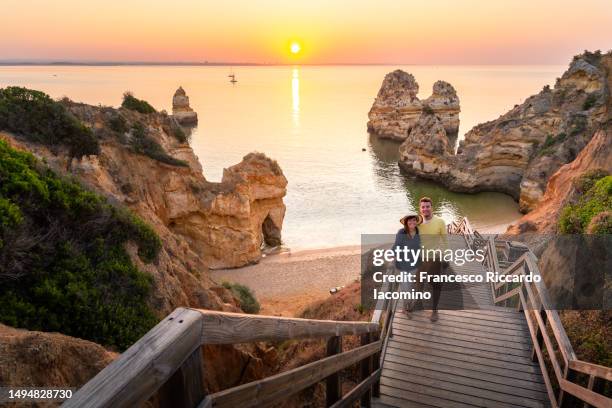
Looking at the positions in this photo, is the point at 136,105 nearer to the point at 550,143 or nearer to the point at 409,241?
the point at 409,241

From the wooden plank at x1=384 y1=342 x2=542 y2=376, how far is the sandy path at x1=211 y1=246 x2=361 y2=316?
11.4m

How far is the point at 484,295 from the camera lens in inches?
358

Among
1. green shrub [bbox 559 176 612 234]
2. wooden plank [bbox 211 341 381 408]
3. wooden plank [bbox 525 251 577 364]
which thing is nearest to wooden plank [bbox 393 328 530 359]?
wooden plank [bbox 525 251 577 364]

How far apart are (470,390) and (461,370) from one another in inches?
17.4

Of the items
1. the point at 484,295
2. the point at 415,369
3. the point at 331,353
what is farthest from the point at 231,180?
the point at 331,353

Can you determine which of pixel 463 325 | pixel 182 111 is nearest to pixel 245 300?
pixel 463 325

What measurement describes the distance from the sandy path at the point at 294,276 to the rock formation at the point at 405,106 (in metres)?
53.0

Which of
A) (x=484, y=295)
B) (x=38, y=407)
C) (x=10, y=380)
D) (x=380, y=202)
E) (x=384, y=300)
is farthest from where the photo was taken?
(x=380, y=202)

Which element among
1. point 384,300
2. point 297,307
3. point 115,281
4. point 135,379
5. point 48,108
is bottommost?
point 297,307

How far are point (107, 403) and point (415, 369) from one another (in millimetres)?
5490

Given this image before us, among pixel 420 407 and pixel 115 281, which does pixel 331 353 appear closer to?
pixel 420 407

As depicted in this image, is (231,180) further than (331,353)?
Yes

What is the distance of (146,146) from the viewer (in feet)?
66.3

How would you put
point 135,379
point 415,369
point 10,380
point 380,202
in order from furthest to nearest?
point 380,202, point 415,369, point 10,380, point 135,379
